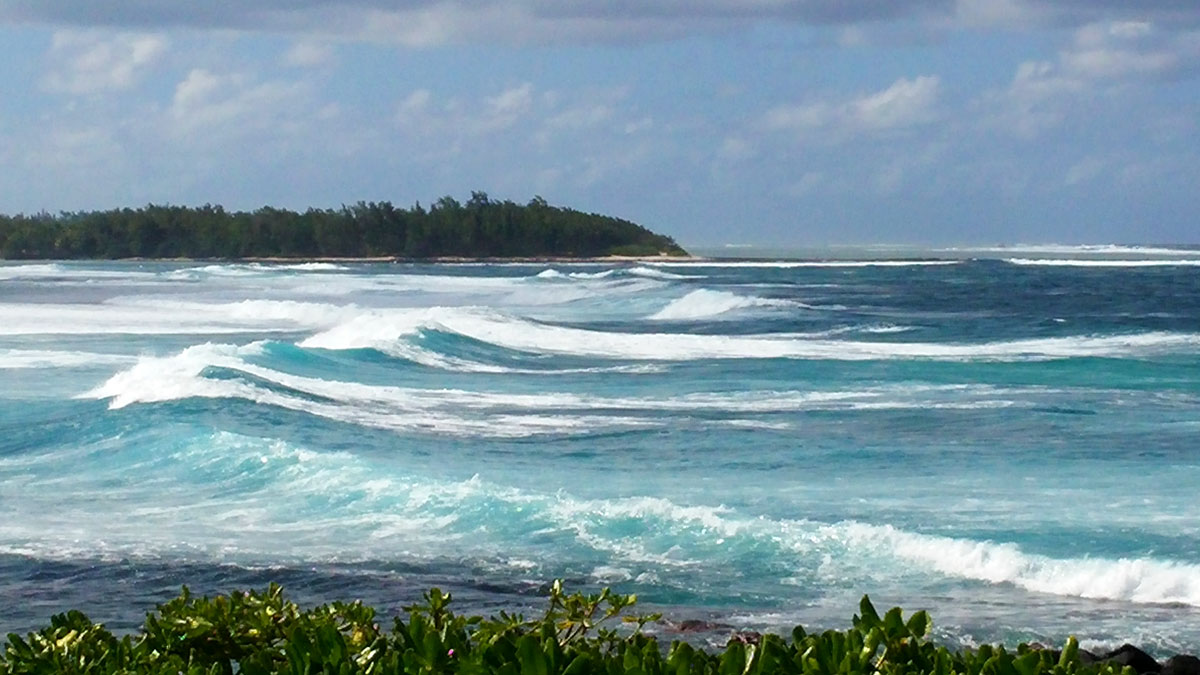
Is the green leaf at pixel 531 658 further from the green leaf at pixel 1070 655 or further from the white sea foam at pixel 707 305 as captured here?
the white sea foam at pixel 707 305

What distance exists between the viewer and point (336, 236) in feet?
455

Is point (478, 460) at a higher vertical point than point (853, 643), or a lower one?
lower

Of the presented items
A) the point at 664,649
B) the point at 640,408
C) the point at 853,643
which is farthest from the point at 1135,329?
the point at 853,643

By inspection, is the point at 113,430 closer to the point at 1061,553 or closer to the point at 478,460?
the point at 478,460

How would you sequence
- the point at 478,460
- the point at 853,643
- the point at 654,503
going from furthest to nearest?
the point at 478,460 → the point at 654,503 → the point at 853,643

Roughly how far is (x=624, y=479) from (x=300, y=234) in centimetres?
12740

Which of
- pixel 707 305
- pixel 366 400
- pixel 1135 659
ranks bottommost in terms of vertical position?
pixel 707 305

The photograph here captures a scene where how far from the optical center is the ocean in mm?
9781

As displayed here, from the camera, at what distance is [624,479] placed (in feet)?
46.0

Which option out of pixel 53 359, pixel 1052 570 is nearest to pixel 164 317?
pixel 53 359

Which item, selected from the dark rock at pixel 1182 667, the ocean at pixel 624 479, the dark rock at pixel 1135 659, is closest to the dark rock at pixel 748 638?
the ocean at pixel 624 479

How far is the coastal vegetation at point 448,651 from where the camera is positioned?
329 cm

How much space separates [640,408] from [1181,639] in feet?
37.3

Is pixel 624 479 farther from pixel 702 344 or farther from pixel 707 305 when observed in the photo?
pixel 707 305
